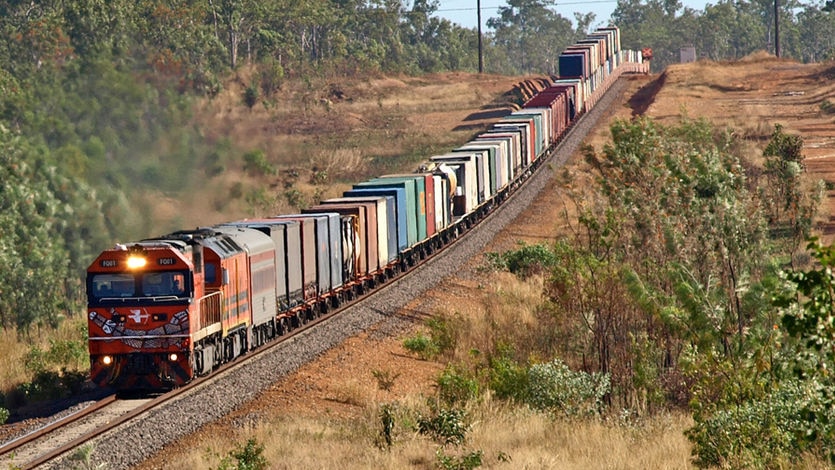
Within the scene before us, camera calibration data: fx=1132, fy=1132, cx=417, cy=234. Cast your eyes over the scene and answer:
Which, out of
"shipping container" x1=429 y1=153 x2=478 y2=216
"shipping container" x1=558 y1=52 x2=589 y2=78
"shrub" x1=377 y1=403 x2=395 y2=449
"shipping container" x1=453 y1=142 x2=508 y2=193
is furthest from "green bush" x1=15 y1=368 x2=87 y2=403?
"shipping container" x1=558 y1=52 x2=589 y2=78

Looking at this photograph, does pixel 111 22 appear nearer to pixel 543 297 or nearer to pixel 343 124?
pixel 343 124

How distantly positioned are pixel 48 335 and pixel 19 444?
13877 mm

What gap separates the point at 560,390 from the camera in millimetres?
18703

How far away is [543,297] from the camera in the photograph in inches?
1166

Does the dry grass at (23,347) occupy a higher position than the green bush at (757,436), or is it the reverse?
the green bush at (757,436)

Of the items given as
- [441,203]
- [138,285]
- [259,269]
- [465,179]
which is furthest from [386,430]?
[465,179]

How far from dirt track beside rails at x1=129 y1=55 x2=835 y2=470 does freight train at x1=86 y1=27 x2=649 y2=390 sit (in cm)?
181

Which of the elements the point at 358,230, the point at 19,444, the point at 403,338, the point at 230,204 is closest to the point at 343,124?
the point at 230,204

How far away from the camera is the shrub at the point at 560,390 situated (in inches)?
730

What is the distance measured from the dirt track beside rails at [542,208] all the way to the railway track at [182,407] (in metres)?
0.40

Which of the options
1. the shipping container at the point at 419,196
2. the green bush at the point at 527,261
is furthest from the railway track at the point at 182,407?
the shipping container at the point at 419,196

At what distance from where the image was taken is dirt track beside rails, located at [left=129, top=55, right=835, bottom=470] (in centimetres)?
2136

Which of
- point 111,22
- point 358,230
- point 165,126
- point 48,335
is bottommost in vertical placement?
point 48,335

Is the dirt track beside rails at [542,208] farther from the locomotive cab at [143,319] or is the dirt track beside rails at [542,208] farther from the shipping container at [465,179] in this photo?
the shipping container at [465,179]
